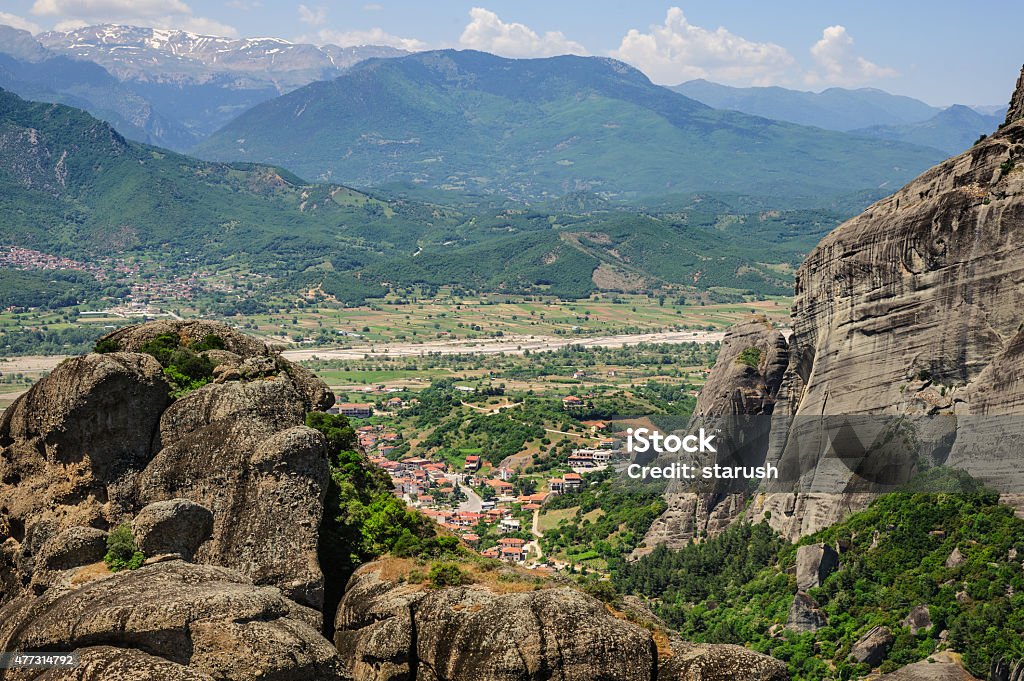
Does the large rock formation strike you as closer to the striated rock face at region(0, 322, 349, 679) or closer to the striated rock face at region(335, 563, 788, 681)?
the striated rock face at region(335, 563, 788, 681)

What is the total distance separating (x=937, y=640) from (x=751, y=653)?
52.8 feet

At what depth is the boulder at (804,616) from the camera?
129 feet

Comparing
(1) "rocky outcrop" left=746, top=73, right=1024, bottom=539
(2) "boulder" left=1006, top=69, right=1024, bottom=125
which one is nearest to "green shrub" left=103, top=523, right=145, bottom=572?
(1) "rocky outcrop" left=746, top=73, right=1024, bottom=539

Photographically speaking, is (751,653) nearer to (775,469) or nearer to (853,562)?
(853,562)

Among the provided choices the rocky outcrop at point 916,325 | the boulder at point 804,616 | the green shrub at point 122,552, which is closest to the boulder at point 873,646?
the boulder at point 804,616

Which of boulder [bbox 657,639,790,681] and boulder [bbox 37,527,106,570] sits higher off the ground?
boulder [bbox 37,527,106,570]

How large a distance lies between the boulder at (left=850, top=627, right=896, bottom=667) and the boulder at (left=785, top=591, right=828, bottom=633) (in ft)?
8.79

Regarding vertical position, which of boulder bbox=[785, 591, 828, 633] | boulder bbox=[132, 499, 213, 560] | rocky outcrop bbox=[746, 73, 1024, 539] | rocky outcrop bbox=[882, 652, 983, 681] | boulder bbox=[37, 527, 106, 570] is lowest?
boulder bbox=[785, 591, 828, 633]

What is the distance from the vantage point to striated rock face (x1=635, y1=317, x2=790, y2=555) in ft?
167

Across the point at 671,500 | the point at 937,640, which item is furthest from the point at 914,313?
the point at 671,500

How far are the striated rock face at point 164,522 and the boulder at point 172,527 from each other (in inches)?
1.3

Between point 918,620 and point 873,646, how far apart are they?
1.63 metres

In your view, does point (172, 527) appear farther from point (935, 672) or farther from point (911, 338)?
point (911, 338)

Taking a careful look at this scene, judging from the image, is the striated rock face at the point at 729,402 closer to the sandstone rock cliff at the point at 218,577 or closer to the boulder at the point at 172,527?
the sandstone rock cliff at the point at 218,577
